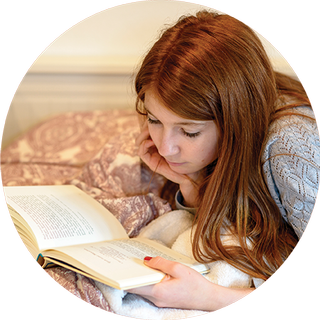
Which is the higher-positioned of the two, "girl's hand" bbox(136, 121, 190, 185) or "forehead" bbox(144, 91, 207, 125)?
"forehead" bbox(144, 91, 207, 125)

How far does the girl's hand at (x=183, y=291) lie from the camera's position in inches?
30.1

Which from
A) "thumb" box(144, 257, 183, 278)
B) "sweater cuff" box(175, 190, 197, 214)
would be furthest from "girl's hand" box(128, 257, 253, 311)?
"sweater cuff" box(175, 190, 197, 214)

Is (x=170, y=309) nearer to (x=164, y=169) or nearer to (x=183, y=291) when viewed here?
(x=183, y=291)

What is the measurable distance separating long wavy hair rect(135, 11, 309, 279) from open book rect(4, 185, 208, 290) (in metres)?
0.13

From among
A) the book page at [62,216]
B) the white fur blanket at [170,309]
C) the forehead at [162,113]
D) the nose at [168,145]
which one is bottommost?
the white fur blanket at [170,309]

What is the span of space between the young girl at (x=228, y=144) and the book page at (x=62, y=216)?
232 mm

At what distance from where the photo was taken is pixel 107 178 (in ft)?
4.38

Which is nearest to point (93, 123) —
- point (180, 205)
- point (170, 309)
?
point (180, 205)

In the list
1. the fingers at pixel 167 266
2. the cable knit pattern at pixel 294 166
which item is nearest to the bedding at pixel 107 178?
the fingers at pixel 167 266

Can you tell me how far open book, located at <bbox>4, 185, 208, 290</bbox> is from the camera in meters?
0.75

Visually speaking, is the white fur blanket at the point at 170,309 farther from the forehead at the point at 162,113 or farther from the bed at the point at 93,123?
the forehead at the point at 162,113

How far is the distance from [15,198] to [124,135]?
0.49 metres

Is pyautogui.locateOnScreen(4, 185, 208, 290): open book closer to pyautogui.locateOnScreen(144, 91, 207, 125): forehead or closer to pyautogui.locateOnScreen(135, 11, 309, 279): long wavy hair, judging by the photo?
pyautogui.locateOnScreen(135, 11, 309, 279): long wavy hair

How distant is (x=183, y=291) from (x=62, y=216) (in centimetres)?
43
